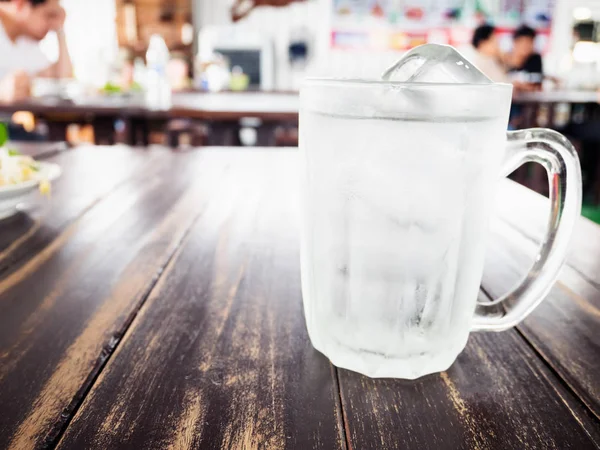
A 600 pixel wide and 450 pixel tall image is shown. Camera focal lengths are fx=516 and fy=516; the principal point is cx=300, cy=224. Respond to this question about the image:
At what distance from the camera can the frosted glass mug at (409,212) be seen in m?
0.35

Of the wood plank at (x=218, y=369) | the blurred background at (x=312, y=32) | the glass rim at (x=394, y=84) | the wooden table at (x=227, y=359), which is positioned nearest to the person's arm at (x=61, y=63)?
the blurred background at (x=312, y=32)

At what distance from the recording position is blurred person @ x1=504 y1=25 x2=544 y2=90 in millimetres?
5609

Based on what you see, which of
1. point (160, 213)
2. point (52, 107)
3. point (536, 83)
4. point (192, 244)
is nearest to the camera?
point (192, 244)

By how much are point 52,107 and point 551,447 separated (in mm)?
2946

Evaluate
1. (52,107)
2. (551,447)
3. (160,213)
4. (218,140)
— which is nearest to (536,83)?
(218,140)

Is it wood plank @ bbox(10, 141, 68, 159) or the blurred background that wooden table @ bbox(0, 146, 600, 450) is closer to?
wood plank @ bbox(10, 141, 68, 159)

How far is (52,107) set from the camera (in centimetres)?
275

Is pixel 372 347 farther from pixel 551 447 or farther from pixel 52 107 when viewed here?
pixel 52 107

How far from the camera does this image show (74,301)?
51 centimetres

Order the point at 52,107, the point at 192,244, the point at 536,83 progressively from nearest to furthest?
the point at 192,244
the point at 52,107
the point at 536,83

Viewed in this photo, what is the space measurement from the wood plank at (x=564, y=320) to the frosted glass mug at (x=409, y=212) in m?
0.07

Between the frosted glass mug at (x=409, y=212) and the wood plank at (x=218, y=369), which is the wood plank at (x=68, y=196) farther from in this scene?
the frosted glass mug at (x=409, y=212)

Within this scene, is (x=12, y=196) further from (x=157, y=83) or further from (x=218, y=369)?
(x=157, y=83)

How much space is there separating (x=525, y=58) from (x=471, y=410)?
6.36 meters
